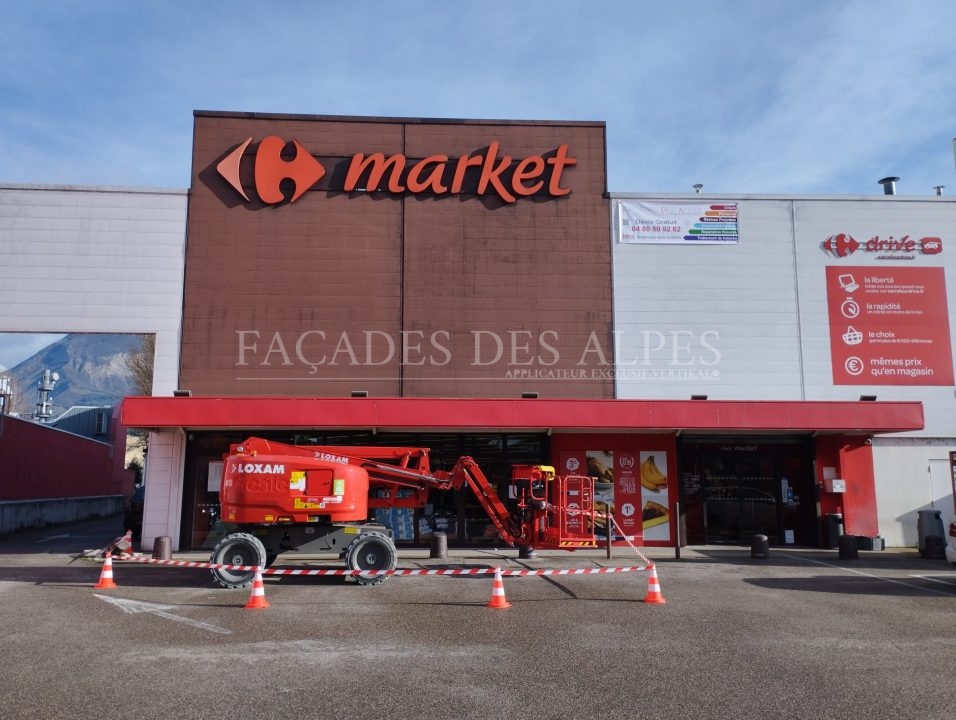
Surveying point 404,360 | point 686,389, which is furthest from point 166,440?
point 686,389

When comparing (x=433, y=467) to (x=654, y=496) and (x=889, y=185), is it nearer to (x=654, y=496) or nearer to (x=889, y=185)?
(x=654, y=496)

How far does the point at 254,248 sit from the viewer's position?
822 inches

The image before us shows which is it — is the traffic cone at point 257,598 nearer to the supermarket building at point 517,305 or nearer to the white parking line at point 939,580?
the supermarket building at point 517,305

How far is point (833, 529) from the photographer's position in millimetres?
19875

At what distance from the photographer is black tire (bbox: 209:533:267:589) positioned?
44.0ft

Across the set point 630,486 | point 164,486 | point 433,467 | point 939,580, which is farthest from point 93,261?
point 939,580

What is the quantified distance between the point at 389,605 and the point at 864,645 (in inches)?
260

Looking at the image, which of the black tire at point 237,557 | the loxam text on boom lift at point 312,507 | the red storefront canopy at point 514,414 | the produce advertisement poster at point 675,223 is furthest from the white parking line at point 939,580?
the black tire at point 237,557

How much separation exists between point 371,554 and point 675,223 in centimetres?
1340

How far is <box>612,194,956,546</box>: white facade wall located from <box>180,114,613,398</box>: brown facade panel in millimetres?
1149

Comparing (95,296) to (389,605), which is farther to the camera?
(95,296)

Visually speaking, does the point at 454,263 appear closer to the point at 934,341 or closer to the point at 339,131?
the point at 339,131

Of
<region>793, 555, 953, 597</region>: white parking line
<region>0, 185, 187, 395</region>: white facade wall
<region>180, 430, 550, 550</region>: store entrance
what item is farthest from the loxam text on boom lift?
<region>0, 185, 187, 395</region>: white facade wall

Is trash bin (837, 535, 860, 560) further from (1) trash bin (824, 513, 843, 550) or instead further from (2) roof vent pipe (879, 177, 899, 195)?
(2) roof vent pipe (879, 177, 899, 195)
